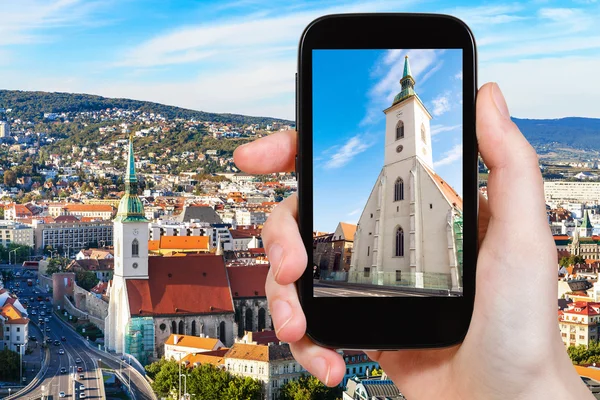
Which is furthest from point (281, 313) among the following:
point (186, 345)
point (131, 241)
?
point (131, 241)

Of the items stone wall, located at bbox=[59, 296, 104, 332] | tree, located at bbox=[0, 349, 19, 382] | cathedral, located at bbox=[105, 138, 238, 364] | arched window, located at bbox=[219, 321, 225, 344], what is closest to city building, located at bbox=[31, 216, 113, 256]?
stone wall, located at bbox=[59, 296, 104, 332]

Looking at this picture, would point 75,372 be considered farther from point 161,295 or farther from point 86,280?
point 86,280

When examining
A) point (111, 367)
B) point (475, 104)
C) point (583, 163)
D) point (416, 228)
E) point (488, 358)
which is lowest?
point (111, 367)

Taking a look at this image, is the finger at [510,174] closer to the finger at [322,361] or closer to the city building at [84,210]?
the finger at [322,361]

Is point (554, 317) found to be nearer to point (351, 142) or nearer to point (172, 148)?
point (351, 142)

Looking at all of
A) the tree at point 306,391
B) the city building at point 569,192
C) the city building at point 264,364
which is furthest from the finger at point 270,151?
the city building at point 569,192

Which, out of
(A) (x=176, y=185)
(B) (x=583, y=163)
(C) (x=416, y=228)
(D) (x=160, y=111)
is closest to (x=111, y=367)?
(C) (x=416, y=228)

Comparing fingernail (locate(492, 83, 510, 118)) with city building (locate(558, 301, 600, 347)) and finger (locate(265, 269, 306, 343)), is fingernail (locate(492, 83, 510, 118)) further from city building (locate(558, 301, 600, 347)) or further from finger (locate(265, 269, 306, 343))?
city building (locate(558, 301, 600, 347))
